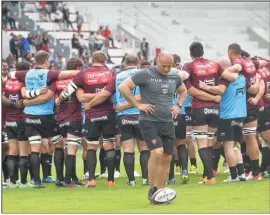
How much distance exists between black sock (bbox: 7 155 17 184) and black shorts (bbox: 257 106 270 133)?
426 cm

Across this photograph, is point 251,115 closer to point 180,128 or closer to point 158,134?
point 180,128

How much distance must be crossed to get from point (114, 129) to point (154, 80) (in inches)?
103

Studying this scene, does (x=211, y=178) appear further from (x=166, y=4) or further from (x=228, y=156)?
(x=166, y=4)

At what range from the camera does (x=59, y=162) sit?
15.1 m

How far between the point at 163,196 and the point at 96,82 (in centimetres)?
313

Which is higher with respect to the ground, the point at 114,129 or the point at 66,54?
the point at 114,129

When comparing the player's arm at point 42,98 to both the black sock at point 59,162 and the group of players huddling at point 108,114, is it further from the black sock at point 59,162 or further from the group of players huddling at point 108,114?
the black sock at point 59,162

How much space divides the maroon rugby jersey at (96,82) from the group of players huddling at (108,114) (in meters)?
0.02

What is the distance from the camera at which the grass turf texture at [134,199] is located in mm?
11516

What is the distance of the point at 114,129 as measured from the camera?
1462 cm

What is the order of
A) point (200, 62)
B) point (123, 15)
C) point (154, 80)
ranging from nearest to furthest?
point (154, 80) → point (200, 62) → point (123, 15)

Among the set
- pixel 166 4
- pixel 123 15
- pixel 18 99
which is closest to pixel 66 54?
pixel 123 15

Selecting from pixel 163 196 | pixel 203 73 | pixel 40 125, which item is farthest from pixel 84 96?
pixel 163 196

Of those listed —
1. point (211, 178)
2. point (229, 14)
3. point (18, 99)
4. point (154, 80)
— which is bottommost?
point (229, 14)
